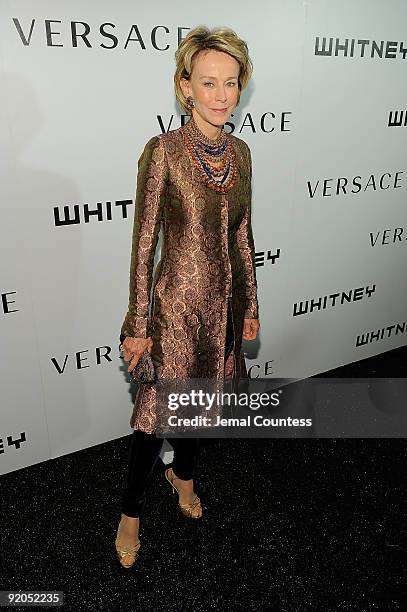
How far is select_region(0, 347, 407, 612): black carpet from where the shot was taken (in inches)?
76.8

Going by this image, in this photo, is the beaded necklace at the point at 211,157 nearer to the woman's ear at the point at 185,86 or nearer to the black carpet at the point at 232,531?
the woman's ear at the point at 185,86

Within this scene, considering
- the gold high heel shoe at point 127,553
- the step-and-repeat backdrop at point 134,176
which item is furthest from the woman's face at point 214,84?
the gold high heel shoe at point 127,553

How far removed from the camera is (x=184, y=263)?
5.66 feet

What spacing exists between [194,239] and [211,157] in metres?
0.27

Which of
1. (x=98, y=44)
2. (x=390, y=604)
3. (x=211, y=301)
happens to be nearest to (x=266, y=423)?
(x=390, y=604)

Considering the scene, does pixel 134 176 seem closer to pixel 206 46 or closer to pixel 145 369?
pixel 206 46

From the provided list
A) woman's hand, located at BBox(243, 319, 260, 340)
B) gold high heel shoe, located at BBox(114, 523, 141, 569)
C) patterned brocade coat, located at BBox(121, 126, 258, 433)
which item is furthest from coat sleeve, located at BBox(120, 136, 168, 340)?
gold high heel shoe, located at BBox(114, 523, 141, 569)

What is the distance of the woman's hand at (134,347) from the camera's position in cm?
175

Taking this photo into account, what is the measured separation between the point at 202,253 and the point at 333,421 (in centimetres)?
166

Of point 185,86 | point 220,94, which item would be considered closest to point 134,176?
point 185,86

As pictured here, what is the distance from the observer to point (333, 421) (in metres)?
2.96

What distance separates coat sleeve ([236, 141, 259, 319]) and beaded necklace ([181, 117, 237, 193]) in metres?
0.13

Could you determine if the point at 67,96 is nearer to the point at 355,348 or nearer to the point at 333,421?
the point at 333,421

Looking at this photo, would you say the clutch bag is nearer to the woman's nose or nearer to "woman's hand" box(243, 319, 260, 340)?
"woman's hand" box(243, 319, 260, 340)
